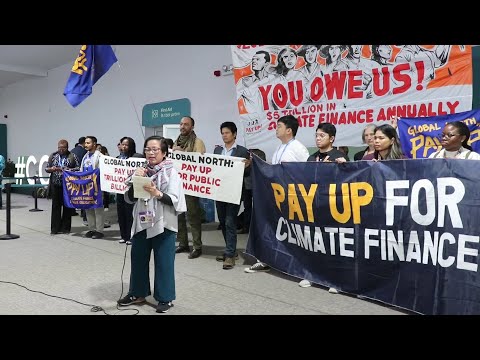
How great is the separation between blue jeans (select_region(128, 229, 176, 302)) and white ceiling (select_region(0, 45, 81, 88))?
10.7 meters

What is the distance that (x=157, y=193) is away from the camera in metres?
3.39

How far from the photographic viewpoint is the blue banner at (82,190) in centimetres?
684

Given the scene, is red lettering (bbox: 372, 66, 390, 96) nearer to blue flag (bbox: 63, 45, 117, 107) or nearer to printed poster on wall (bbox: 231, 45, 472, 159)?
printed poster on wall (bbox: 231, 45, 472, 159)

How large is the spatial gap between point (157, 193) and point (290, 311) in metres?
1.52

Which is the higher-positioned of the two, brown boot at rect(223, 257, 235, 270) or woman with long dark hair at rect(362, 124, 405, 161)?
woman with long dark hair at rect(362, 124, 405, 161)

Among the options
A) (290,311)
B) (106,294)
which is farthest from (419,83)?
(106,294)

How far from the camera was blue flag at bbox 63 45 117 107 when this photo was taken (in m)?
5.51

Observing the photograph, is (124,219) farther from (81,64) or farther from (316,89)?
(316,89)

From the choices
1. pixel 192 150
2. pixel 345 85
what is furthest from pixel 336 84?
pixel 192 150

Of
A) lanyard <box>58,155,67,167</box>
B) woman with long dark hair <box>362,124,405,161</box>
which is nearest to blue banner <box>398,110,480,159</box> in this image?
woman with long dark hair <box>362,124,405,161</box>

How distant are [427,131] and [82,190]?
5.32 meters

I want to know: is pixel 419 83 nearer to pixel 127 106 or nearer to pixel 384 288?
pixel 384 288

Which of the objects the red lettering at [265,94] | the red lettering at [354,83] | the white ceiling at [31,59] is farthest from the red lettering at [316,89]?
the white ceiling at [31,59]

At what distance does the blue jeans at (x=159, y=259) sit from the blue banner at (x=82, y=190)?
3495mm
